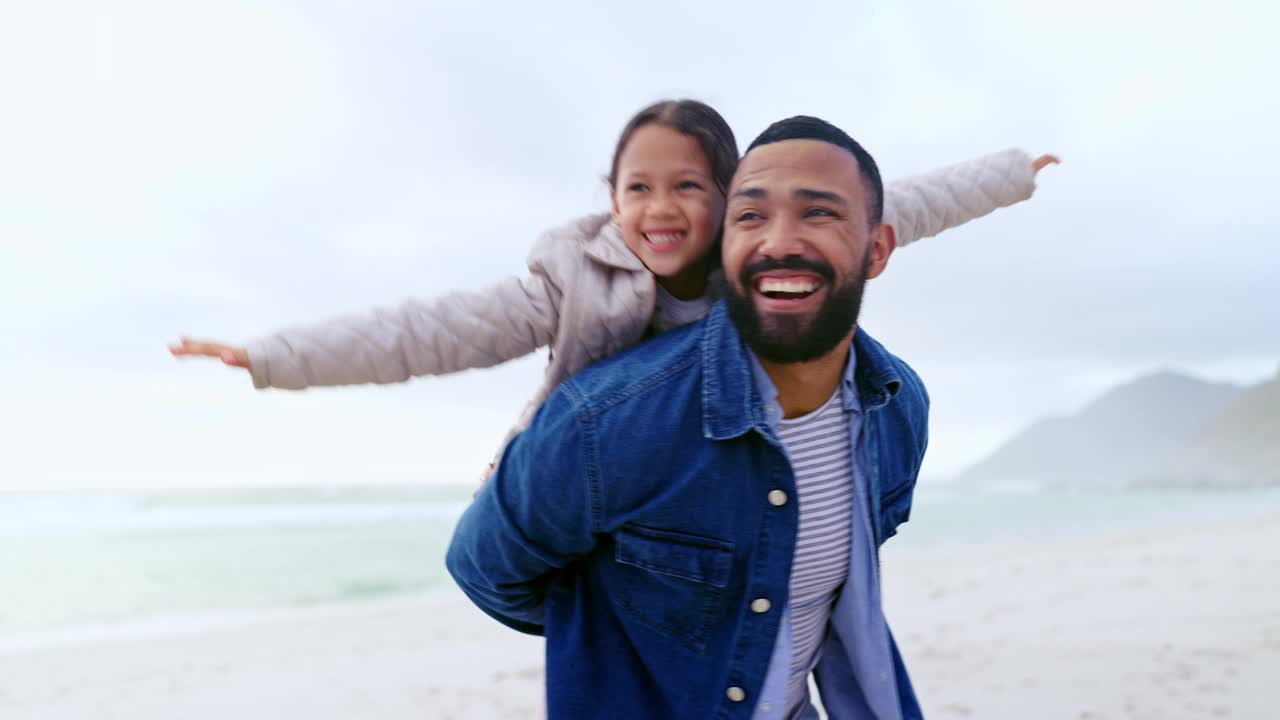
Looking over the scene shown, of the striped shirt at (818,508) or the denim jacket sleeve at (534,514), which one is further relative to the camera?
the striped shirt at (818,508)

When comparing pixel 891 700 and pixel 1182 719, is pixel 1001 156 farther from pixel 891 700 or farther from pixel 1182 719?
pixel 1182 719

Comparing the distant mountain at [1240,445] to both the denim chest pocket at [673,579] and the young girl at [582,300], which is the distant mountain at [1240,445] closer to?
the young girl at [582,300]

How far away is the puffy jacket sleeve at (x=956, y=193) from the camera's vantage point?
2.23 meters

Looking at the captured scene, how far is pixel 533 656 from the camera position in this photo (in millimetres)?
6031

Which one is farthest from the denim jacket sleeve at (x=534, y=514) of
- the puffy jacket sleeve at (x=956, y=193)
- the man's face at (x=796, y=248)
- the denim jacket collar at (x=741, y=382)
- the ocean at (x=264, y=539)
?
the ocean at (x=264, y=539)

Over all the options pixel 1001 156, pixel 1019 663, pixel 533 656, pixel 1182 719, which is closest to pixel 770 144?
pixel 1001 156

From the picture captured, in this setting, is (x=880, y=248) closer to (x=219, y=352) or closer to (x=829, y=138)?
(x=829, y=138)

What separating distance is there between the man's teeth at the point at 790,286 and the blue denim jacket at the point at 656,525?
11 cm

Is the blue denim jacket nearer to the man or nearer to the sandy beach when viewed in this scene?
the man

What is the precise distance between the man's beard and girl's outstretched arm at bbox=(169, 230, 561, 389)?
439mm

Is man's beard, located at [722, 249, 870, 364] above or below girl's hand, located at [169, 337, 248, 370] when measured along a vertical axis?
above

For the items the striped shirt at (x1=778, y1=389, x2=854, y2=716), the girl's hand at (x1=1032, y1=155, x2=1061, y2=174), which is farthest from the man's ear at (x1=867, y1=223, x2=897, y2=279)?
the girl's hand at (x1=1032, y1=155, x2=1061, y2=174)

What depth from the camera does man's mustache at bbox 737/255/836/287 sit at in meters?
1.66

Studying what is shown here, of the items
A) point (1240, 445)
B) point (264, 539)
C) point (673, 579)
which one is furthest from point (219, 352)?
point (1240, 445)
